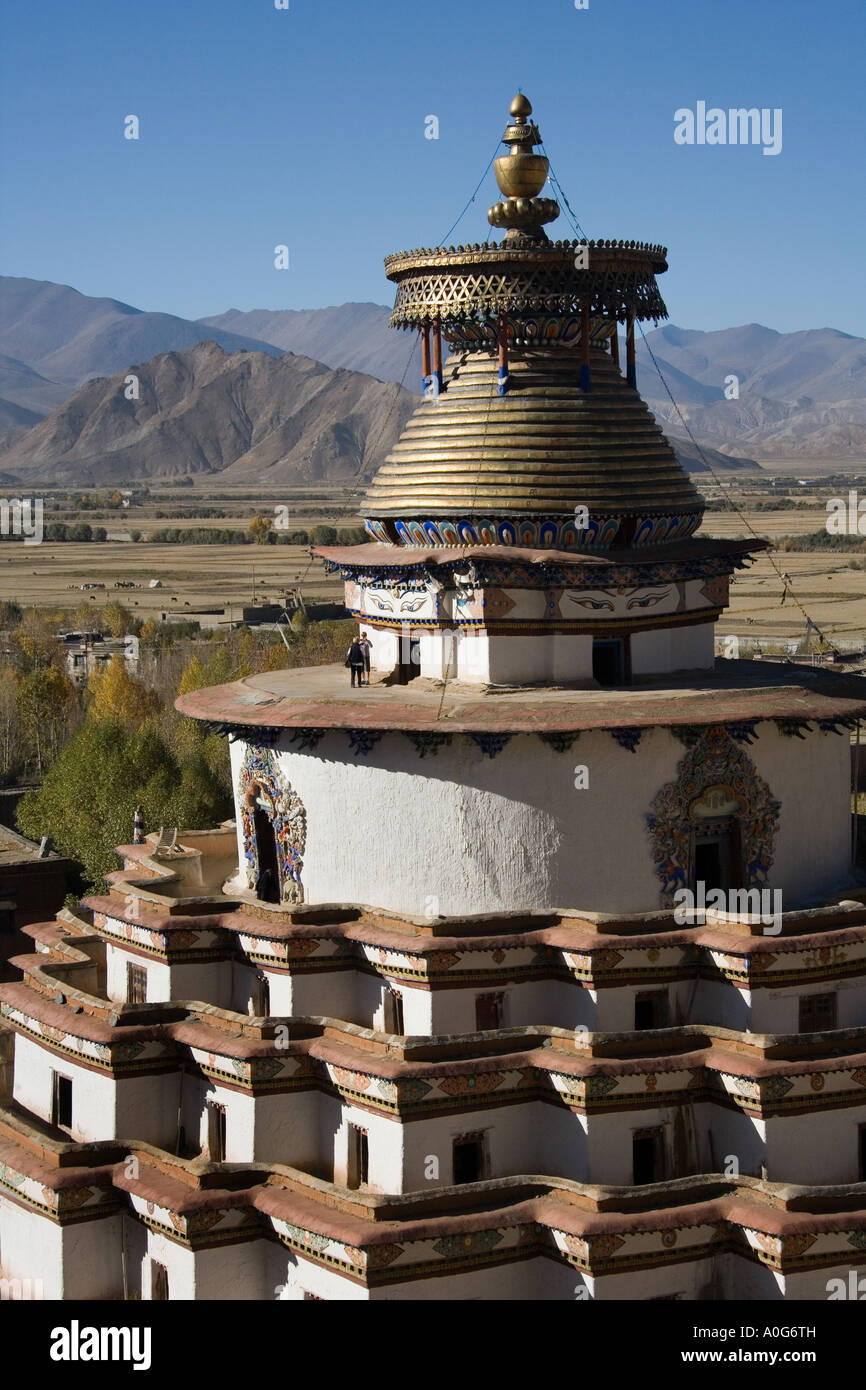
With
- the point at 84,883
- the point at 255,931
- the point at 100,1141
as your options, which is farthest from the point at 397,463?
the point at 84,883

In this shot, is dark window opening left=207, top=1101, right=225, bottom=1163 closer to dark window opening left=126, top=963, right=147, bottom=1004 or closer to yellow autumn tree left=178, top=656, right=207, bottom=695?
dark window opening left=126, top=963, right=147, bottom=1004

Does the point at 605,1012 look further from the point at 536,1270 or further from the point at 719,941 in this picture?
the point at 536,1270

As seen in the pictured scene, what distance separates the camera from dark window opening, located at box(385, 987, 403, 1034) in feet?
61.0

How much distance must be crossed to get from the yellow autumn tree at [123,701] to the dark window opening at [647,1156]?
37.1 metres

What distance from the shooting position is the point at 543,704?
18688mm

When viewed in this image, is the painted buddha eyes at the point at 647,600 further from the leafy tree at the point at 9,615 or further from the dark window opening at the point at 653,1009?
the leafy tree at the point at 9,615

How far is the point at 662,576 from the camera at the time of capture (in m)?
19.9

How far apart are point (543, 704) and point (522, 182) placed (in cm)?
623

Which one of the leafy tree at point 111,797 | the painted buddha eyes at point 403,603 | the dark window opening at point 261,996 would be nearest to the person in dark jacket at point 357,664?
the painted buddha eyes at point 403,603

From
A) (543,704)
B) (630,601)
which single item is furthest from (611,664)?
(543,704)

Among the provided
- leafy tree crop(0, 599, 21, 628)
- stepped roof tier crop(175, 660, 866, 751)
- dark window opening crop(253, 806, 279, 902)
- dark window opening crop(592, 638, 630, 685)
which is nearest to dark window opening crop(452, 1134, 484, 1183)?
stepped roof tier crop(175, 660, 866, 751)

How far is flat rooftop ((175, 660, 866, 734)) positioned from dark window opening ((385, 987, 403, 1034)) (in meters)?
2.61
